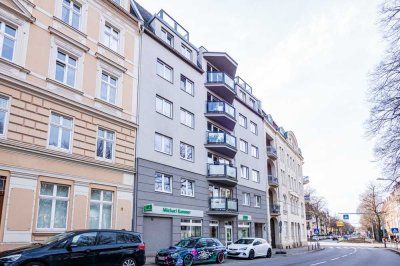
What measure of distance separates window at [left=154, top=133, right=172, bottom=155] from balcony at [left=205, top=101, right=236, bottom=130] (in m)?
6.05

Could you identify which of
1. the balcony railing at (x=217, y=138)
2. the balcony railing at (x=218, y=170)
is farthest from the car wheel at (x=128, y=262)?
the balcony railing at (x=217, y=138)

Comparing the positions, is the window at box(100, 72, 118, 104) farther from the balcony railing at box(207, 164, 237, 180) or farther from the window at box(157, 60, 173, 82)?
the balcony railing at box(207, 164, 237, 180)

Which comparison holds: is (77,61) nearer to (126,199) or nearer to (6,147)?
(6,147)

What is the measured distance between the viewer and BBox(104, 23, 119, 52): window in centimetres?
2105

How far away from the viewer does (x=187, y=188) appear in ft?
84.6

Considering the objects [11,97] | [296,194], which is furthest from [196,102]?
[296,194]

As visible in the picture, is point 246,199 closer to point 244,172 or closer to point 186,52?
point 244,172

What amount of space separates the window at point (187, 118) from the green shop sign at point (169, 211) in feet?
21.1

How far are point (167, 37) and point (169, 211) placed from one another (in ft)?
41.8

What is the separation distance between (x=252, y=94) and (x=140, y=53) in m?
21.0

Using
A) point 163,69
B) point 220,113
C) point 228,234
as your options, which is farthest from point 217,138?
point 228,234

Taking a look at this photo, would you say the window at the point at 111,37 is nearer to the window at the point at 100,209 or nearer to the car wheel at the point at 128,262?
the window at the point at 100,209

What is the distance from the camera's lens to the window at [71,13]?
735 inches

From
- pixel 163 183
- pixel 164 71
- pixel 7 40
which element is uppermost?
pixel 164 71
